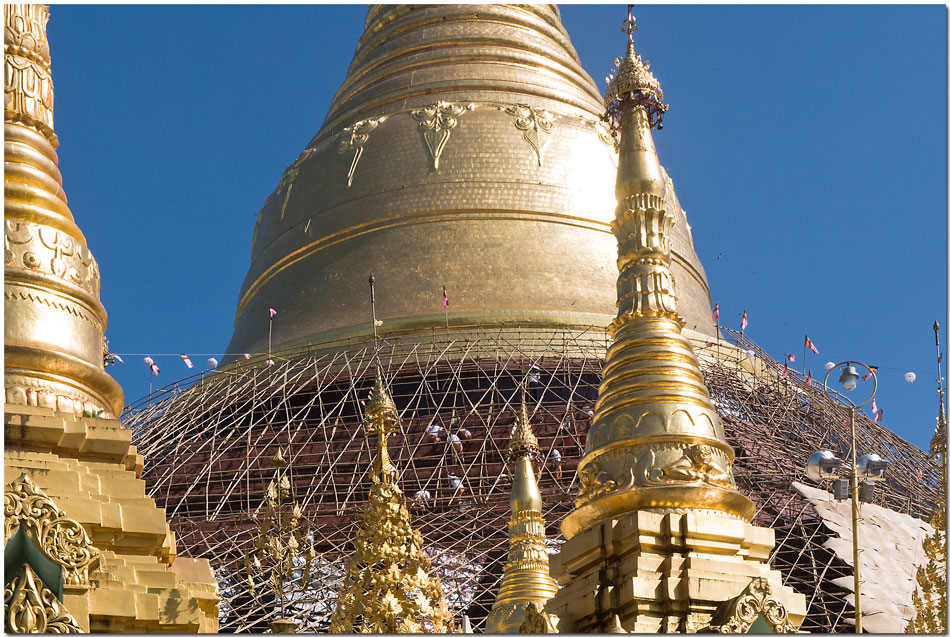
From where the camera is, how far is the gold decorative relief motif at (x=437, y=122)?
1153 inches

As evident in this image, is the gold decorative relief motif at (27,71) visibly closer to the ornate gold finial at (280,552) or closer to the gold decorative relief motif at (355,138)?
the ornate gold finial at (280,552)

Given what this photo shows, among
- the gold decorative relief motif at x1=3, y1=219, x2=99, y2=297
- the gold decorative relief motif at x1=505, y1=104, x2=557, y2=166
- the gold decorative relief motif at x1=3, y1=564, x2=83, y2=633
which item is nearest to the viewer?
the gold decorative relief motif at x1=3, y1=564, x2=83, y2=633

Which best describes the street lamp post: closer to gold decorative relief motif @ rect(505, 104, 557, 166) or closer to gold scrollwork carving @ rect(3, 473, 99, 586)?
gold scrollwork carving @ rect(3, 473, 99, 586)

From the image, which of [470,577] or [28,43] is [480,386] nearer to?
[470,577]

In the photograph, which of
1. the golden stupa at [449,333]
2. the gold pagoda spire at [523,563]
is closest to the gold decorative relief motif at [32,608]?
the gold pagoda spire at [523,563]

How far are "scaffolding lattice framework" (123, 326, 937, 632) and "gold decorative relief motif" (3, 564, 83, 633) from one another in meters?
11.0

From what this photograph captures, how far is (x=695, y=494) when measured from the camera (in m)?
9.66

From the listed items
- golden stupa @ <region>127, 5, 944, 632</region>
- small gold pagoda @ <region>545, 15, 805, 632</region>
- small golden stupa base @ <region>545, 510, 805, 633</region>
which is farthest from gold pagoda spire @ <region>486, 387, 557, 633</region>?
small golden stupa base @ <region>545, 510, 805, 633</region>

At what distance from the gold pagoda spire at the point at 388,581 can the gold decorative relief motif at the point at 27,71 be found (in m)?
3.29

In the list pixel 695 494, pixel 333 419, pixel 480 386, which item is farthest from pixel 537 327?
pixel 695 494

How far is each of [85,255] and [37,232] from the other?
36 centimetres

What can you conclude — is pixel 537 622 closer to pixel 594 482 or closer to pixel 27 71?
pixel 594 482

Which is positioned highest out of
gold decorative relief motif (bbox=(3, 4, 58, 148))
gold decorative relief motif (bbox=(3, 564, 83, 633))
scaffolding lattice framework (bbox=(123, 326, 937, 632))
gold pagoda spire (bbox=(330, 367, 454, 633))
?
scaffolding lattice framework (bbox=(123, 326, 937, 632))

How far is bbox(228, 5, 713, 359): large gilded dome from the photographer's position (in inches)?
1095
